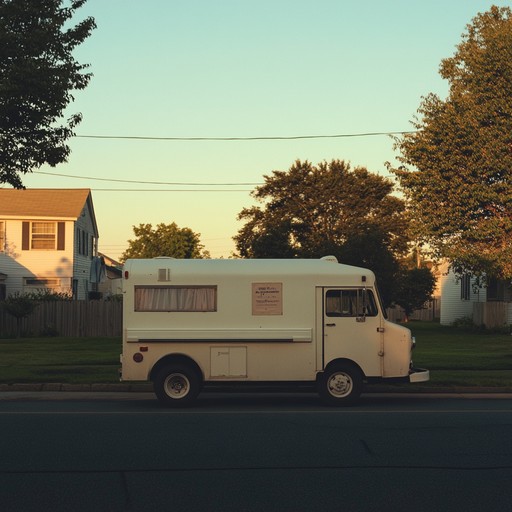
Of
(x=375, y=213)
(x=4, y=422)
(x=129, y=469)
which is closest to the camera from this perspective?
(x=129, y=469)

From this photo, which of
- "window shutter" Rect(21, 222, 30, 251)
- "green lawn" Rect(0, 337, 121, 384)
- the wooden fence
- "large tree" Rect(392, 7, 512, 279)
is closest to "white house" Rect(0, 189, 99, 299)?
"window shutter" Rect(21, 222, 30, 251)

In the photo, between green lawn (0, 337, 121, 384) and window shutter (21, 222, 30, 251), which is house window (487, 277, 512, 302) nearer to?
green lawn (0, 337, 121, 384)

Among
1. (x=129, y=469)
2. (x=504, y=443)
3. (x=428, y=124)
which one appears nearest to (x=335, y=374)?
(x=504, y=443)

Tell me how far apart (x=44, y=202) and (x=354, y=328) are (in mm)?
34389

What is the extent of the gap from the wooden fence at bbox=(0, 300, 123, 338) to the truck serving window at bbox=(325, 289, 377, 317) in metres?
23.9

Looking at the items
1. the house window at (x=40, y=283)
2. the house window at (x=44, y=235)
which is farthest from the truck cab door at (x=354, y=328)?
the house window at (x=40, y=283)

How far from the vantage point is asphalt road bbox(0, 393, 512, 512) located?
7.91m

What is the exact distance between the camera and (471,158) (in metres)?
36.1

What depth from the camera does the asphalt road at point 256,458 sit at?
791 cm

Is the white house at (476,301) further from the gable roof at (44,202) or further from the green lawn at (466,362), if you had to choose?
the gable roof at (44,202)

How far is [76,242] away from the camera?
47.4 metres

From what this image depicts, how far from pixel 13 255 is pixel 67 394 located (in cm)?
2933

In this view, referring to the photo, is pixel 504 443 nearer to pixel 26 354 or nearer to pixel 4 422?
pixel 4 422

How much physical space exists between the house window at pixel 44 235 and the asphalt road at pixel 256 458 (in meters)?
31.0
